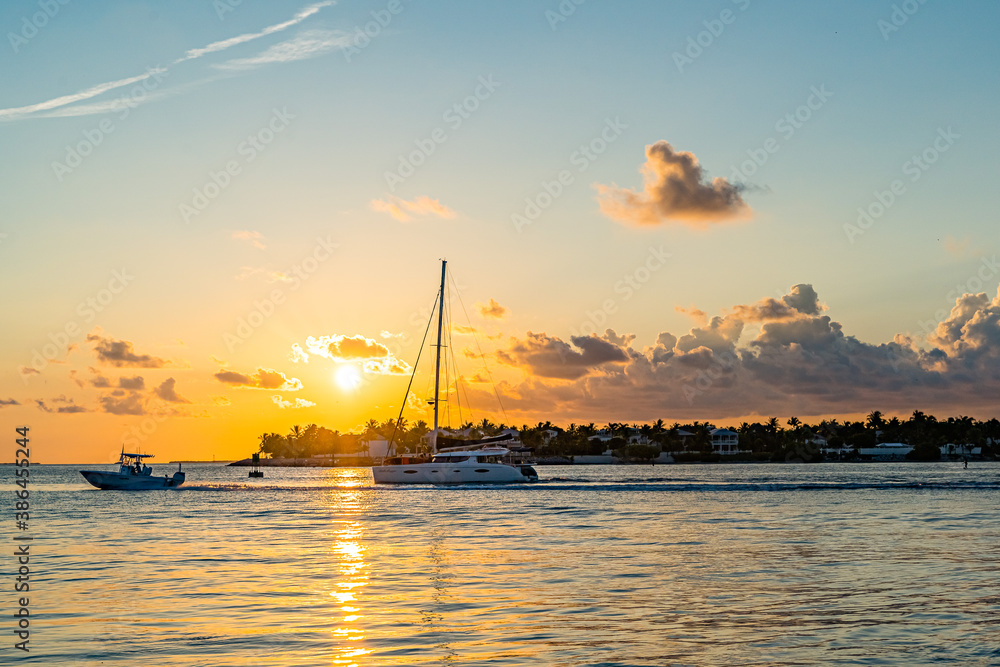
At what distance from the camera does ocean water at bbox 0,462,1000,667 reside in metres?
17.6

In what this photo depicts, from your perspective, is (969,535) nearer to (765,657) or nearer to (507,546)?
(507,546)

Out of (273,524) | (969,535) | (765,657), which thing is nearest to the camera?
(765,657)

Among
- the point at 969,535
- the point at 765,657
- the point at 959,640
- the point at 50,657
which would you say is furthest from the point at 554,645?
the point at 969,535

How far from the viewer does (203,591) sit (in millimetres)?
25266

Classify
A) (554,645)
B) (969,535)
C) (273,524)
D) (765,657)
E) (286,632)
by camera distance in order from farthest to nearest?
(273,524)
(969,535)
(286,632)
(554,645)
(765,657)

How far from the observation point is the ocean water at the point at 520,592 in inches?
692

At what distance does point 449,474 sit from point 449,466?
1022 millimetres

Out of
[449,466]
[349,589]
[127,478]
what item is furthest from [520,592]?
[127,478]

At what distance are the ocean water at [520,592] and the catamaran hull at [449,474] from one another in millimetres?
39076

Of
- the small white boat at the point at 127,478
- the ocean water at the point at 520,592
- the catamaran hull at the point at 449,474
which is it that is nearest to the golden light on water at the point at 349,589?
the ocean water at the point at 520,592

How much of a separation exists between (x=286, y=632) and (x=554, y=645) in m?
5.98

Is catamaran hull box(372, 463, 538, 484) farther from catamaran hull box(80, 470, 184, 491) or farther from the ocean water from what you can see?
the ocean water

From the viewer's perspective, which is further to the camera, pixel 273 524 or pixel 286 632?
pixel 273 524

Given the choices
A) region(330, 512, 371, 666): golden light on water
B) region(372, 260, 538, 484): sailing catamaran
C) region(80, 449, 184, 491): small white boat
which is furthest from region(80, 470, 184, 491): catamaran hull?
region(330, 512, 371, 666): golden light on water
